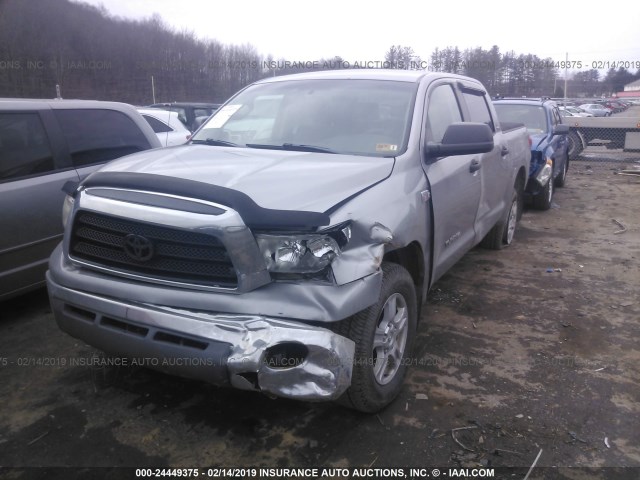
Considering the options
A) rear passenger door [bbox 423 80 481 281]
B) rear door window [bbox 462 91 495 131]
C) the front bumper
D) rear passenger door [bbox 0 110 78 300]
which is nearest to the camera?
the front bumper

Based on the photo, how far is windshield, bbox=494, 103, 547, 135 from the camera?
30.9 ft

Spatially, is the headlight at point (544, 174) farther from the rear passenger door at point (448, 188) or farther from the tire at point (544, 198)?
the rear passenger door at point (448, 188)

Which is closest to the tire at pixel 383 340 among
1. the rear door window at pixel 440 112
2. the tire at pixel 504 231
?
the rear door window at pixel 440 112

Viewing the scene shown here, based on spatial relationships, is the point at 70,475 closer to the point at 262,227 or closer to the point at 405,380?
the point at 262,227

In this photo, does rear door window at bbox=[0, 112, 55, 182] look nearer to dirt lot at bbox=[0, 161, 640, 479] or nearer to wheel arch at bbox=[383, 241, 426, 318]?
dirt lot at bbox=[0, 161, 640, 479]

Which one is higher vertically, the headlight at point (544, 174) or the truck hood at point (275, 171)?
the truck hood at point (275, 171)

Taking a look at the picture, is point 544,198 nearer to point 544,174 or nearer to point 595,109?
point 544,174

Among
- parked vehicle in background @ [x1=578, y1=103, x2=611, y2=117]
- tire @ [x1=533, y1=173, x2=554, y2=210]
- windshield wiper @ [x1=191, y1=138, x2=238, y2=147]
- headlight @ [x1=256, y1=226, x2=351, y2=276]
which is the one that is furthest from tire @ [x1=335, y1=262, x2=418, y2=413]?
parked vehicle in background @ [x1=578, y1=103, x2=611, y2=117]

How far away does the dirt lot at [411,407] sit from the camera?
2.55m

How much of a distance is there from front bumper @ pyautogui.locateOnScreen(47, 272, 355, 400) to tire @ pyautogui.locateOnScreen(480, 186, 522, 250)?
4.14 m

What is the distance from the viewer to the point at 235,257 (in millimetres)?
2277

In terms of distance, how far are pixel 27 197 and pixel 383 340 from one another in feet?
9.49

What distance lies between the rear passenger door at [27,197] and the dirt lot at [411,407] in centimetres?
47

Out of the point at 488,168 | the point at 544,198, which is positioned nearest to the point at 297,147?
the point at 488,168
